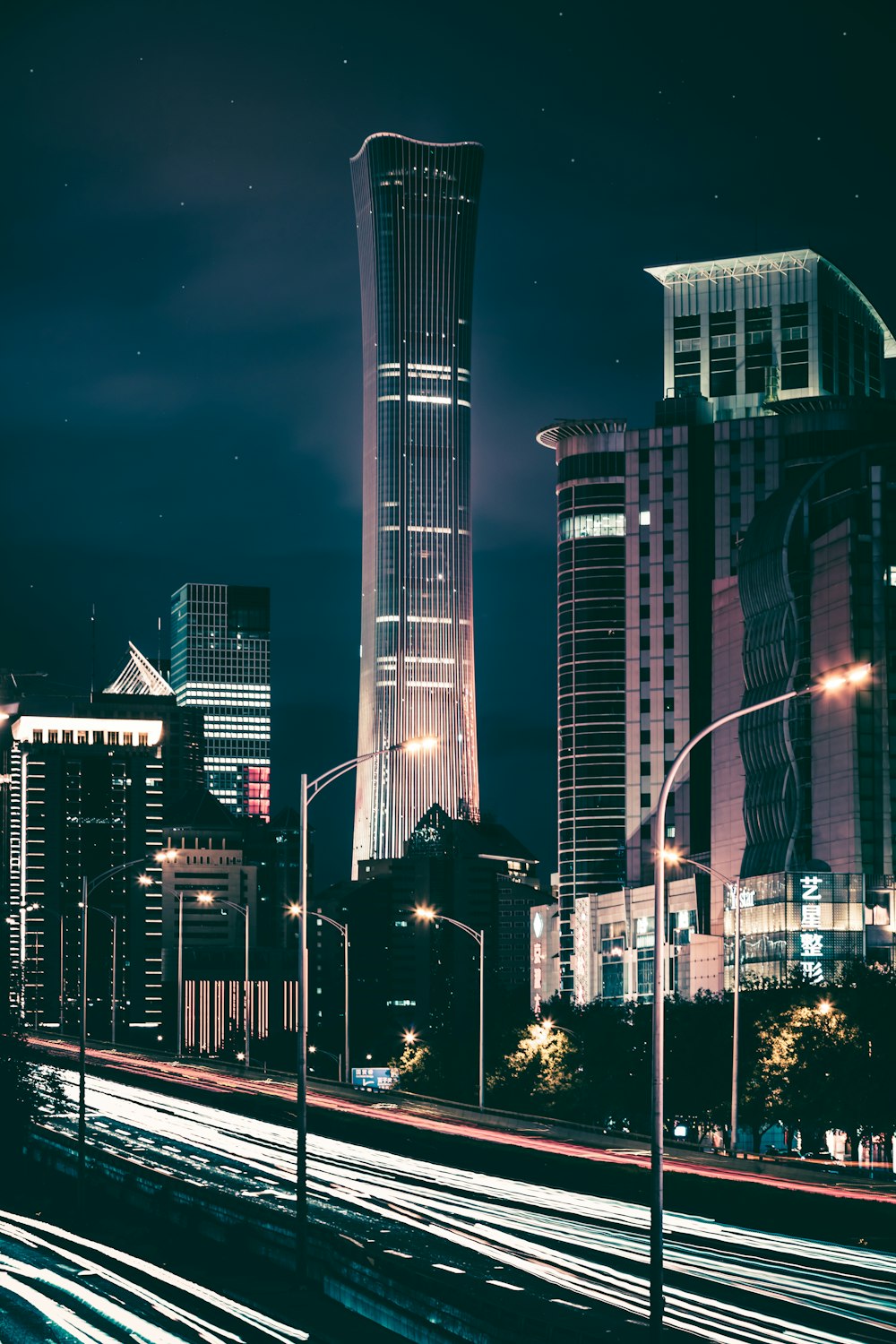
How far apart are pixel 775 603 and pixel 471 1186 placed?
11554 cm

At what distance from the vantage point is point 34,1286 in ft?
205

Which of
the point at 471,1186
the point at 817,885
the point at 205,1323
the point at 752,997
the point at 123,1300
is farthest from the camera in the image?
the point at 817,885

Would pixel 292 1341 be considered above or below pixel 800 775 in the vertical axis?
below

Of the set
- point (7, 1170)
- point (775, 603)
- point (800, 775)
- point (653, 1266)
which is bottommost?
point (7, 1170)

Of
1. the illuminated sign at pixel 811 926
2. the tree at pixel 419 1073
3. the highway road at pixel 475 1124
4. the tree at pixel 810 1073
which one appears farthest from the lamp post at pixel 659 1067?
the tree at pixel 419 1073

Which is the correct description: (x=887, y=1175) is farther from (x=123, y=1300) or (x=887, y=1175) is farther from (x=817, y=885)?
(x=817, y=885)

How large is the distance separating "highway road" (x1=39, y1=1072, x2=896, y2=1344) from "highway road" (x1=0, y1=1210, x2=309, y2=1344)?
604 cm

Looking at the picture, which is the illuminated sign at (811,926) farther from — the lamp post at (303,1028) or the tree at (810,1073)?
the lamp post at (303,1028)

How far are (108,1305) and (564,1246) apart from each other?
1399 cm

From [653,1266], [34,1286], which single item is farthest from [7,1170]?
[653,1266]

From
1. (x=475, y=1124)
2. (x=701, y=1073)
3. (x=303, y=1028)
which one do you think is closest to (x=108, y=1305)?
(x=303, y=1028)

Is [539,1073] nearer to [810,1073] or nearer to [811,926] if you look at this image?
[811,926]

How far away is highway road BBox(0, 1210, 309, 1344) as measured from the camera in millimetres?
52906

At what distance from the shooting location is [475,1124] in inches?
4456
